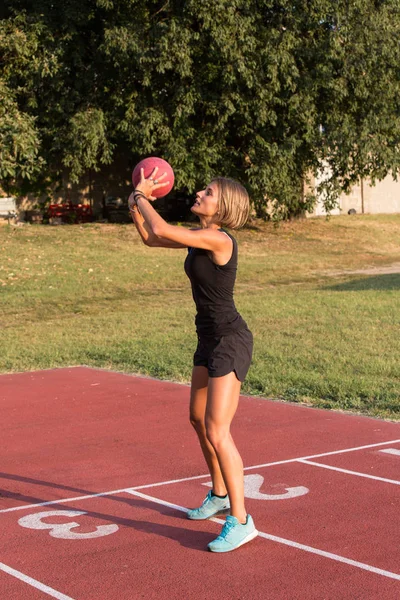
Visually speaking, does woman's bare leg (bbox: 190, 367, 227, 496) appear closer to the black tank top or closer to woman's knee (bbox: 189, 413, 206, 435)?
woman's knee (bbox: 189, 413, 206, 435)

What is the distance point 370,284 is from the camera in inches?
867

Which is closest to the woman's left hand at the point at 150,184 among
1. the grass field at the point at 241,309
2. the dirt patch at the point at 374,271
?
the grass field at the point at 241,309

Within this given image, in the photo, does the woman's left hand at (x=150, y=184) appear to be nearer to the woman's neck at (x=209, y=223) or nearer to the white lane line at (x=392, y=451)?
the woman's neck at (x=209, y=223)

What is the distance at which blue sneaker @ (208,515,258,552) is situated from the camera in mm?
5301

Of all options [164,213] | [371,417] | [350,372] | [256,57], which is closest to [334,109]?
[256,57]

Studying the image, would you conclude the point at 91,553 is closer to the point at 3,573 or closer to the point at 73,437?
the point at 3,573

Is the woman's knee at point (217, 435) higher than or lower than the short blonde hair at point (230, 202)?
lower

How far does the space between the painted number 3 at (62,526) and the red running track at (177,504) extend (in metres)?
0.01

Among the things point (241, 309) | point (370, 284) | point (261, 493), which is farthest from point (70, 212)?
point (261, 493)

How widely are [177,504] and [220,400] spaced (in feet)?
4.05

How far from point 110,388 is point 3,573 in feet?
19.3

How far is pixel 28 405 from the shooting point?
10156mm

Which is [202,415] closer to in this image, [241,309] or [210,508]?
[210,508]

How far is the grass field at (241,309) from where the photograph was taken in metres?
11.3
